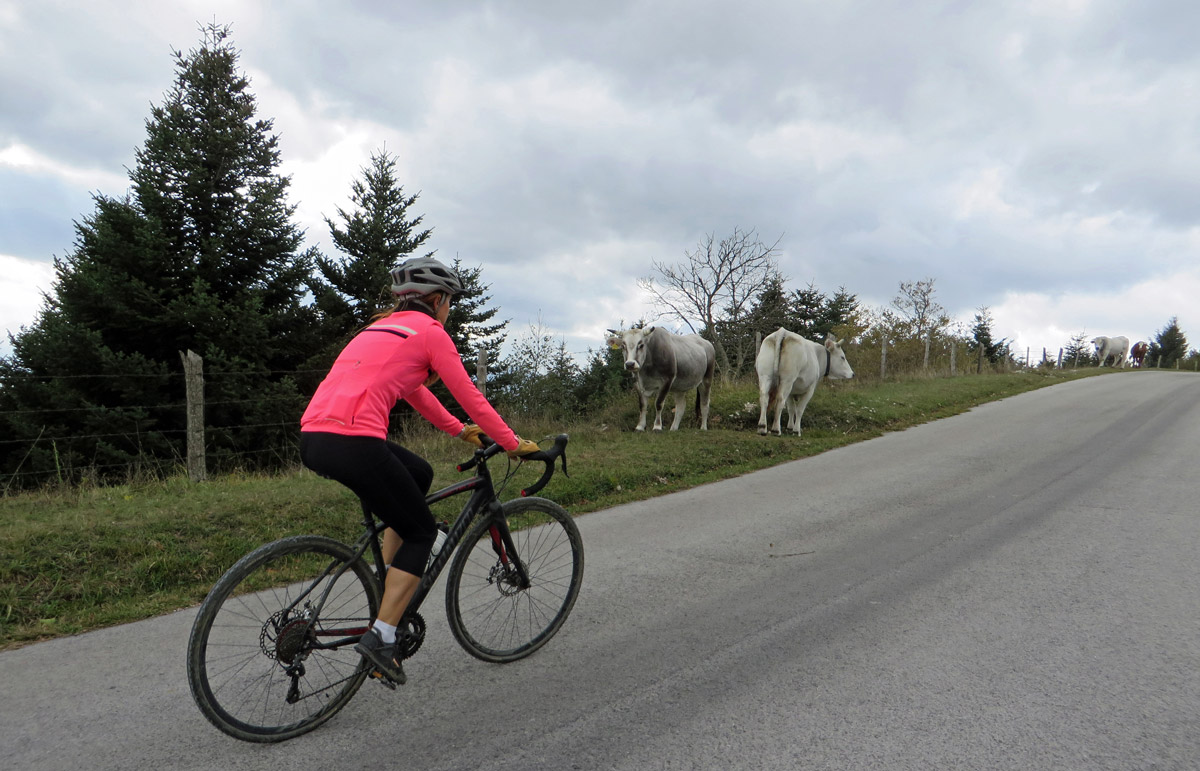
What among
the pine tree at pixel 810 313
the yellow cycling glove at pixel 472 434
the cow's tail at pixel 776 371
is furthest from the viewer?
the pine tree at pixel 810 313

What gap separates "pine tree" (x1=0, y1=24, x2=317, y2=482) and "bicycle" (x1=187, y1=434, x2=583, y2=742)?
27.5 feet

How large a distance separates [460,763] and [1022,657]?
2.84 meters

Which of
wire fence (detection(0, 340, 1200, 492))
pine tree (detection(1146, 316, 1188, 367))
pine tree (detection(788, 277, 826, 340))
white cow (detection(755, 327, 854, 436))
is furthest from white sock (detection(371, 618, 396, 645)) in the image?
pine tree (detection(1146, 316, 1188, 367))

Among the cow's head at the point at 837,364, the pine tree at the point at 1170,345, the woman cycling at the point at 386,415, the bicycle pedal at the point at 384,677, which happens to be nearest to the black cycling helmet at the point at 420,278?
the woman cycling at the point at 386,415

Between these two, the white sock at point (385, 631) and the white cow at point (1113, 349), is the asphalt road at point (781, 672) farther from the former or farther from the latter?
the white cow at point (1113, 349)

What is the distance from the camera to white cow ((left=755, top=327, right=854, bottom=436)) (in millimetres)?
12445

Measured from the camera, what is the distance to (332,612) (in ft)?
9.50

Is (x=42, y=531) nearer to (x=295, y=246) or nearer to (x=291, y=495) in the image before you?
(x=291, y=495)

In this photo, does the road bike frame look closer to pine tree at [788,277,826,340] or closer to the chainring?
→ the chainring

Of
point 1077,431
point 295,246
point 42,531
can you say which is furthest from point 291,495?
point 1077,431

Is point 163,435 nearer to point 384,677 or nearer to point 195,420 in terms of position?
point 195,420

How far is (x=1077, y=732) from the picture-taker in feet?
8.84

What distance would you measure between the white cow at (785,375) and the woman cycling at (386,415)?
33.3 feet

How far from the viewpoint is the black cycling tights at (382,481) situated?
2695 mm
